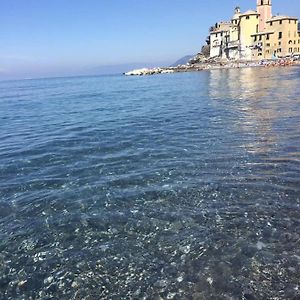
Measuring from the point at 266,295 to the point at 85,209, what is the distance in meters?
6.51

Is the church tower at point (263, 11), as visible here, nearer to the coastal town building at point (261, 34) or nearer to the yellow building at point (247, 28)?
the coastal town building at point (261, 34)

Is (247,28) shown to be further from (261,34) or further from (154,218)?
(154,218)

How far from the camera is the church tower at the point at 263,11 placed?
147375 mm

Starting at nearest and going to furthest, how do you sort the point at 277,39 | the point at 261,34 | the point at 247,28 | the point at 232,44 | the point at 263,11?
the point at 277,39 → the point at 261,34 → the point at 247,28 → the point at 263,11 → the point at 232,44

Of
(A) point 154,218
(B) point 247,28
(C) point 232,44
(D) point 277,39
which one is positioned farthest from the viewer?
(C) point 232,44

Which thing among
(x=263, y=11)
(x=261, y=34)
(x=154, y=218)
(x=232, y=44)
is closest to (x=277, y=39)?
(x=261, y=34)

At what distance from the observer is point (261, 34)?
147 metres

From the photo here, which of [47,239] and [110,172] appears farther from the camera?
[110,172]

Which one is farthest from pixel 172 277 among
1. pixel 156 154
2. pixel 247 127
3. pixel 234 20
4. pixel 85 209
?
pixel 234 20

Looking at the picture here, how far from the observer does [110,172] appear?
15289 mm

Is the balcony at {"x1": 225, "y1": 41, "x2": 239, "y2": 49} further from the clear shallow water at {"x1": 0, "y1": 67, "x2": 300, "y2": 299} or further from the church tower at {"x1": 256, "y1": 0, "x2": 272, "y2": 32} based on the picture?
the clear shallow water at {"x1": 0, "y1": 67, "x2": 300, "y2": 299}

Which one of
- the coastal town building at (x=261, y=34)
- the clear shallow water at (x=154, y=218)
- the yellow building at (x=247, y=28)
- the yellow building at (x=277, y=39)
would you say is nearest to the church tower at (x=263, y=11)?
the coastal town building at (x=261, y=34)

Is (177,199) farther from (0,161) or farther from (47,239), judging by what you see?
(0,161)

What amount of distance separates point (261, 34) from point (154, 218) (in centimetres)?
15280
